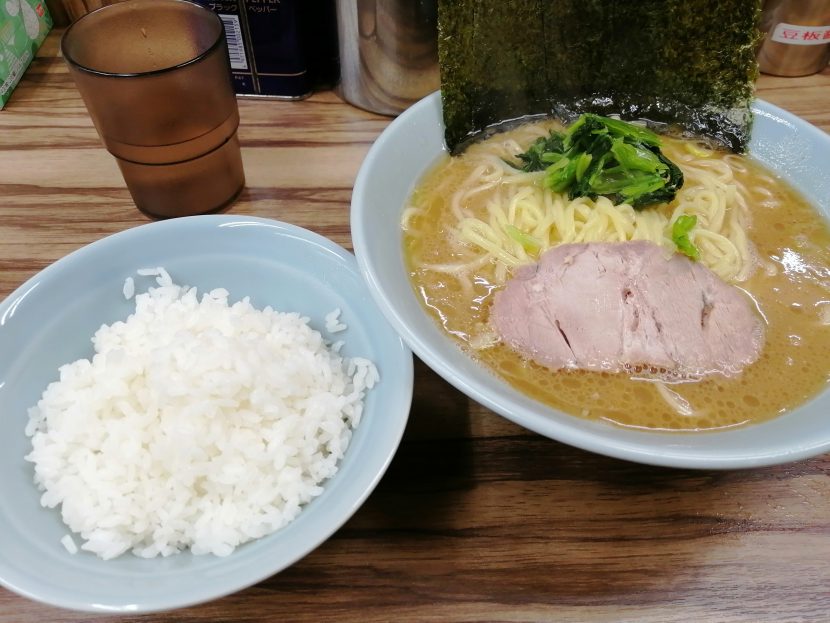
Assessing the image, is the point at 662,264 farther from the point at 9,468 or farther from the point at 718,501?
the point at 9,468

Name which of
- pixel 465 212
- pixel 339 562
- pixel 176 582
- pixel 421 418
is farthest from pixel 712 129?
pixel 176 582

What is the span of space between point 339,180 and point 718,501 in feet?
5.19

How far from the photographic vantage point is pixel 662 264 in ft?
5.05

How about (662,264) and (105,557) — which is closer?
(105,557)

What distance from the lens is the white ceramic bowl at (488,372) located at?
1.10 metres

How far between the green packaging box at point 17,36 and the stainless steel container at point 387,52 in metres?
1.34

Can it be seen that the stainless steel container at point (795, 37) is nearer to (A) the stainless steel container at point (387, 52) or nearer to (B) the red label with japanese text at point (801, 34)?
(B) the red label with japanese text at point (801, 34)

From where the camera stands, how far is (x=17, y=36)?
2.56 meters

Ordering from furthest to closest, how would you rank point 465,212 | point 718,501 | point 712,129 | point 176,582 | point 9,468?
1. point 712,129
2. point 465,212
3. point 718,501
4. point 9,468
5. point 176,582

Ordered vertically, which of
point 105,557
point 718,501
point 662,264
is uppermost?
point 662,264

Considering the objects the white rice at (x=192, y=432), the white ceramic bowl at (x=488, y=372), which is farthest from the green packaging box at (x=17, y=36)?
the white ceramic bowl at (x=488, y=372)

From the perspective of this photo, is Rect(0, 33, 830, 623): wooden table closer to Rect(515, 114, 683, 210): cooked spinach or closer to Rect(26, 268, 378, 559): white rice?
Rect(26, 268, 378, 559): white rice

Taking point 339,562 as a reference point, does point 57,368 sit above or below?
above

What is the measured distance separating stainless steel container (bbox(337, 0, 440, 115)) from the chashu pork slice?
3.75ft
